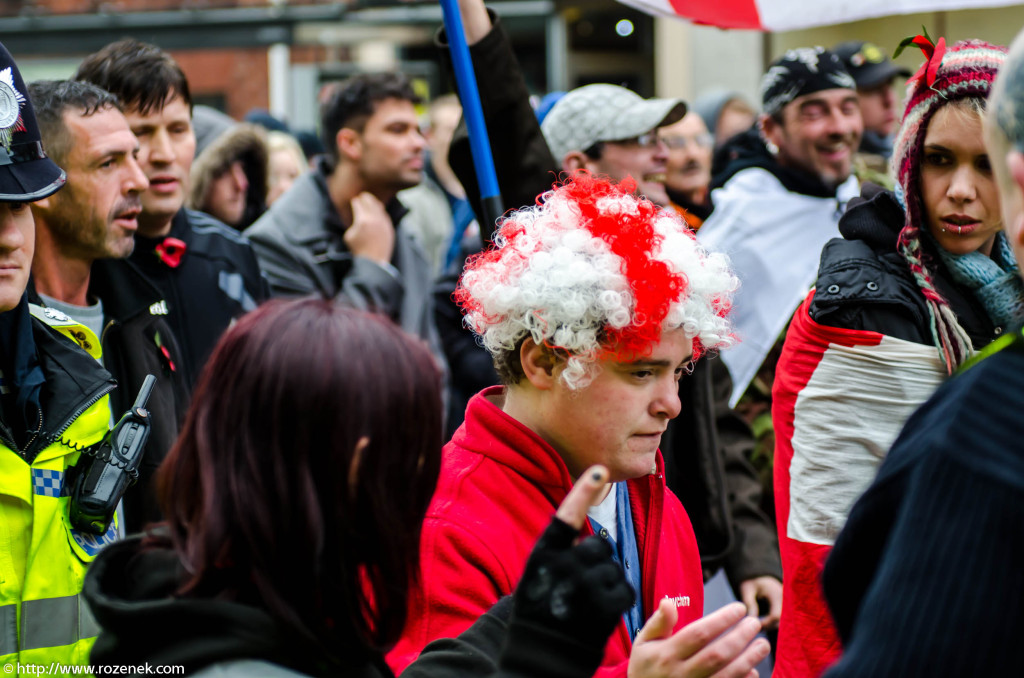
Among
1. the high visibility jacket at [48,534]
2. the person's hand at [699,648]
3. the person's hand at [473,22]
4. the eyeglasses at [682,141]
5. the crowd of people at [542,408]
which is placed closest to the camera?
the crowd of people at [542,408]

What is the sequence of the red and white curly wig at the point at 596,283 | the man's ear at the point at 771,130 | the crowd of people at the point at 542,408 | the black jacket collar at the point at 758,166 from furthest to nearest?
the man's ear at the point at 771,130
the black jacket collar at the point at 758,166
the red and white curly wig at the point at 596,283
the crowd of people at the point at 542,408

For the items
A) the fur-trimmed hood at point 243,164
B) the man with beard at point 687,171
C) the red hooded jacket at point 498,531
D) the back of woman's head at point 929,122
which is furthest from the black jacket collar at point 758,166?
the red hooded jacket at point 498,531

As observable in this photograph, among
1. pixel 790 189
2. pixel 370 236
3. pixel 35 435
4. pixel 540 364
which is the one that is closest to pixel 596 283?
pixel 540 364

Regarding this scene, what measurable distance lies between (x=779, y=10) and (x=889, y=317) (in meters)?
1.42

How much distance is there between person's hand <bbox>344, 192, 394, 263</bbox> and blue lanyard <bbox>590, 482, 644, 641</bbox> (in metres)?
2.97

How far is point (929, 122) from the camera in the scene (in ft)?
8.63

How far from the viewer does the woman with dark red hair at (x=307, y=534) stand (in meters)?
1.47

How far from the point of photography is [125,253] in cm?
333

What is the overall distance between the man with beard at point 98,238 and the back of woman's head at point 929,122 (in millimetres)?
2106

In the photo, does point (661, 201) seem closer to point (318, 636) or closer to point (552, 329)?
point (552, 329)

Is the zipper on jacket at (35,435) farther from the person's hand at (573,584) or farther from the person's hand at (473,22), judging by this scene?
the person's hand at (473,22)

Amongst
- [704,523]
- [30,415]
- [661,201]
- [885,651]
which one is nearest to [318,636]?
[885,651]

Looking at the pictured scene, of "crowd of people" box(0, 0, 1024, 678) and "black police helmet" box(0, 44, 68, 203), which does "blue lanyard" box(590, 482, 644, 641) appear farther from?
"black police helmet" box(0, 44, 68, 203)

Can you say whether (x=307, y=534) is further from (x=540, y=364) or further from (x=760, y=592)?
(x=760, y=592)
